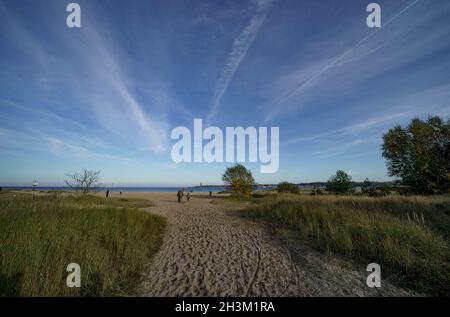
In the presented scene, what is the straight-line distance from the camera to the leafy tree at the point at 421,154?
19297 millimetres

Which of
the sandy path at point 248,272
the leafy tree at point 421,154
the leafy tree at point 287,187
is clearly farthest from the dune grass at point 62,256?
the leafy tree at point 287,187

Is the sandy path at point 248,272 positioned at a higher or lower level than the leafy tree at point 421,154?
lower

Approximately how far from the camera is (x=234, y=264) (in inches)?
201

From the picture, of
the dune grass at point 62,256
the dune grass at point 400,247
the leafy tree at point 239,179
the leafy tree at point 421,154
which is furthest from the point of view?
the leafy tree at point 239,179

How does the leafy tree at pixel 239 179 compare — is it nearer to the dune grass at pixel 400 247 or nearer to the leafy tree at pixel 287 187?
the leafy tree at pixel 287 187

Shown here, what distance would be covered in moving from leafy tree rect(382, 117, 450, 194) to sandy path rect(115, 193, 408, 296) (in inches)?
908

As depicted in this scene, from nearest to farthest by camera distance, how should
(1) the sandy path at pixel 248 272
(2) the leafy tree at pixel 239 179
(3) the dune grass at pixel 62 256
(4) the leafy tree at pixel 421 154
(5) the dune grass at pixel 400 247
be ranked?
(3) the dune grass at pixel 62 256
(1) the sandy path at pixel 248 272
(5) the dune grass at pixel 400 247
(4) the leafy tree at pixel 421 154
(2) the leafy tree at pixel 239 179

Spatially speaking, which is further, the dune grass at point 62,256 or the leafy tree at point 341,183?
the leafy tree at point 341,183

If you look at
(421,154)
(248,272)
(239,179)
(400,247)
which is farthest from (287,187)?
(248,272)

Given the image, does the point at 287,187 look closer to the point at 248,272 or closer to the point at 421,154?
the point at 421,154

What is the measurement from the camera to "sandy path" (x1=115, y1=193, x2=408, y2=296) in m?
3.70

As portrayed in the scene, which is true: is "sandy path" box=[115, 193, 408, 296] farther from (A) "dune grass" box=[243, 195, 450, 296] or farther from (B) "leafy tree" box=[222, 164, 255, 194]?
(B) "leafy tree" box=[222, 164, 255, 194]

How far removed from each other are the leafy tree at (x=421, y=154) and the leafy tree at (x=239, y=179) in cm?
2144
